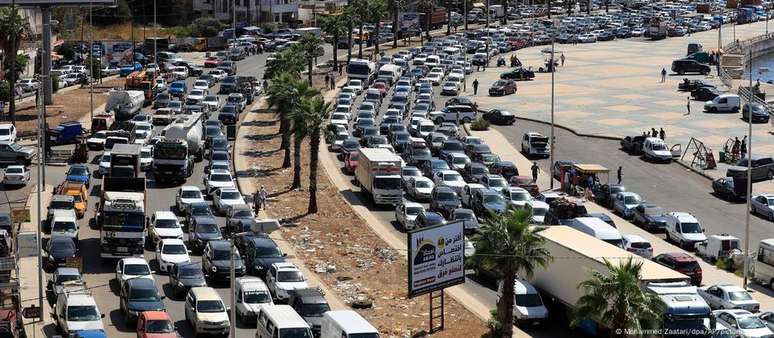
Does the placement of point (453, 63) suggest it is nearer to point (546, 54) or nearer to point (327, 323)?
point (546, 54)

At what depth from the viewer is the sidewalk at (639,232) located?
53156 mm

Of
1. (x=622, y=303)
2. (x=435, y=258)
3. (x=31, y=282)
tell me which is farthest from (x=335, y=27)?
(x=622, y=303)

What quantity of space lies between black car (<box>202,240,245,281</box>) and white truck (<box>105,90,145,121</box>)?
38.0 metres

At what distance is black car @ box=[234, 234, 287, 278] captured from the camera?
53094 millimetres

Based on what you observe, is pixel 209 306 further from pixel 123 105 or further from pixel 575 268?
pixel 123 105

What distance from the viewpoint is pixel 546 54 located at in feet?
481

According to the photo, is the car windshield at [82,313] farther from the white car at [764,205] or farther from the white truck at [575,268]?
the white car at [764,205]

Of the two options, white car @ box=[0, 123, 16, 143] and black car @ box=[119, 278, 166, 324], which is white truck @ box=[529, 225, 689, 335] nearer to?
black car @ box=[119, 278, 166, 324]

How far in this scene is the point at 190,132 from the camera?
75375mm

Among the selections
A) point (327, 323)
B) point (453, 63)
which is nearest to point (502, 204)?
point (327, 323)

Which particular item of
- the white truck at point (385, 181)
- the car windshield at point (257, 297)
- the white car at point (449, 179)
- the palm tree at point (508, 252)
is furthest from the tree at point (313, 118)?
the palm tree at point (508, 252)

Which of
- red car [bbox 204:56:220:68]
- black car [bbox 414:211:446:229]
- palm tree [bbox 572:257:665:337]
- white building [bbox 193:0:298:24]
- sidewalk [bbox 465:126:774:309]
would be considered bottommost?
sidewalk [bbox 465:126:774:309]

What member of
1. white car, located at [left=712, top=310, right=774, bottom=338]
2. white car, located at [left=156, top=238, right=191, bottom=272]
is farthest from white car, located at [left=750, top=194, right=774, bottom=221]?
white car, located at [left=156, top=238, right=191, bottom=272]

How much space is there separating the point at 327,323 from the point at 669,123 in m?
59.6
